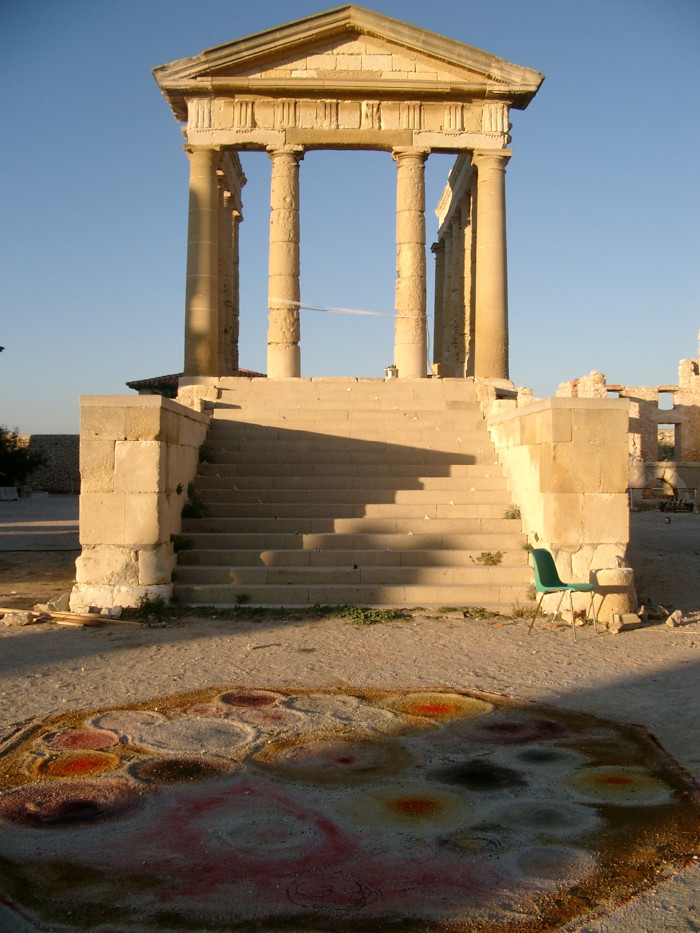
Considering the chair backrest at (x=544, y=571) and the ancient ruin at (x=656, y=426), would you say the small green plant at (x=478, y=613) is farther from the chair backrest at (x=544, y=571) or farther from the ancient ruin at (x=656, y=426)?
the ancient ruin at (x=656, y=426)

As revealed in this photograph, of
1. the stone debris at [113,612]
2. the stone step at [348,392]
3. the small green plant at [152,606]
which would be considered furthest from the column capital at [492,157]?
the stone debris at [113,612]

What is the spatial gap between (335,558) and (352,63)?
42.0 ft

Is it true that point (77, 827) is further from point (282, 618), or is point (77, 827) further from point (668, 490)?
point (668, 490)

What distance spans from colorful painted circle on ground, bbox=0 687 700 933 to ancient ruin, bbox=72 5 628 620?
3.77 metres

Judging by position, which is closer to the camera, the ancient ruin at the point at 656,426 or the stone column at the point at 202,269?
the stone column at the point at 202,269

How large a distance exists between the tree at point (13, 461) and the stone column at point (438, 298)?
18.9 m

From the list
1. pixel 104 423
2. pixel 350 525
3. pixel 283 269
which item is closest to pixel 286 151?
pixel 283 269

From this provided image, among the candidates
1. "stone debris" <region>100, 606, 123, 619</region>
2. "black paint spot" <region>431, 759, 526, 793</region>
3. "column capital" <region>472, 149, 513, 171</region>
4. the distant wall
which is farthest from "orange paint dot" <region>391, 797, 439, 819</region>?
the distant wall

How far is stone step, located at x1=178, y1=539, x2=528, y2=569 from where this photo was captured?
9703 mm

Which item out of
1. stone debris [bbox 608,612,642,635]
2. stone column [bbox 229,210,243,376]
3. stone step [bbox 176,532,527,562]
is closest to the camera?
stone debris [bbox 608,612,642,635]

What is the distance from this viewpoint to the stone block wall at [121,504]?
29.5ft

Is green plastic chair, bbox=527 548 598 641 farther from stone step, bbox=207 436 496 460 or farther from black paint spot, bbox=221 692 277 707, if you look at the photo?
stone step, bbox=207 436 496 460

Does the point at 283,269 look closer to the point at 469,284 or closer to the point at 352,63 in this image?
the point at 352,63

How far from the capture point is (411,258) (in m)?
18.5
